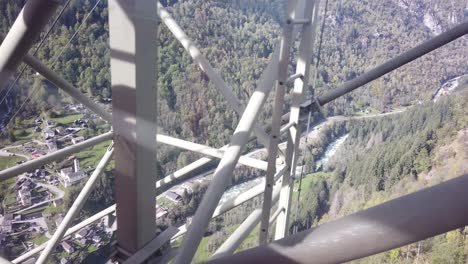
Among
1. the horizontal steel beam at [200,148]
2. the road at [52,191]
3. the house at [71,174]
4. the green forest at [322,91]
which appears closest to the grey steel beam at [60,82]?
the green forest at [322,91]

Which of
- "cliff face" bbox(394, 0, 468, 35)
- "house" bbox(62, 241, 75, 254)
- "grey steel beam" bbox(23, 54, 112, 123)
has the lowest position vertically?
"house" bbox(62, 241, 75, 254)

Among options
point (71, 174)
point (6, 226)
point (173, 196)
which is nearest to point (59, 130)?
point (71, 174)

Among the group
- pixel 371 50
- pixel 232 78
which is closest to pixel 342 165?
pixel 371 50

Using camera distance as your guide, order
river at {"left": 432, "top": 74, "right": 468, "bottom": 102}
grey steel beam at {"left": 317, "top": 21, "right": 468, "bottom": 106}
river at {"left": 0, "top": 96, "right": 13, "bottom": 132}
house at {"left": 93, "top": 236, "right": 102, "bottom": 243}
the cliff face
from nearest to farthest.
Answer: grey steel beam at {"left": 317, "top": 21, "right": 468, "bottom": 106}
river at {"left": 0, "top": 96, "right": 13, "bottom": 132}
house at {"left": 93, "top": 236, "right": 102, "bottom": 243}
the cliff face
river at {"left": 432, "top": 74, "right": 468, "bottom": 102}

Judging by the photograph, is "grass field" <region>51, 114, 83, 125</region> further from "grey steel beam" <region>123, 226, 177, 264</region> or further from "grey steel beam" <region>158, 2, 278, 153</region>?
"grey steel beam" <region>123, 226, 177, 264</region>

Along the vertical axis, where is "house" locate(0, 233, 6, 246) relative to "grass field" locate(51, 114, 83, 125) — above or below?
below

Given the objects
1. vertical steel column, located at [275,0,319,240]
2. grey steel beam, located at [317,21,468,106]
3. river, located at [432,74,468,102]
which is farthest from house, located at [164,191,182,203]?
river, located at [432,74,468,102]

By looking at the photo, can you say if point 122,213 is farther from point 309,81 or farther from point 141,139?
point 309,81
